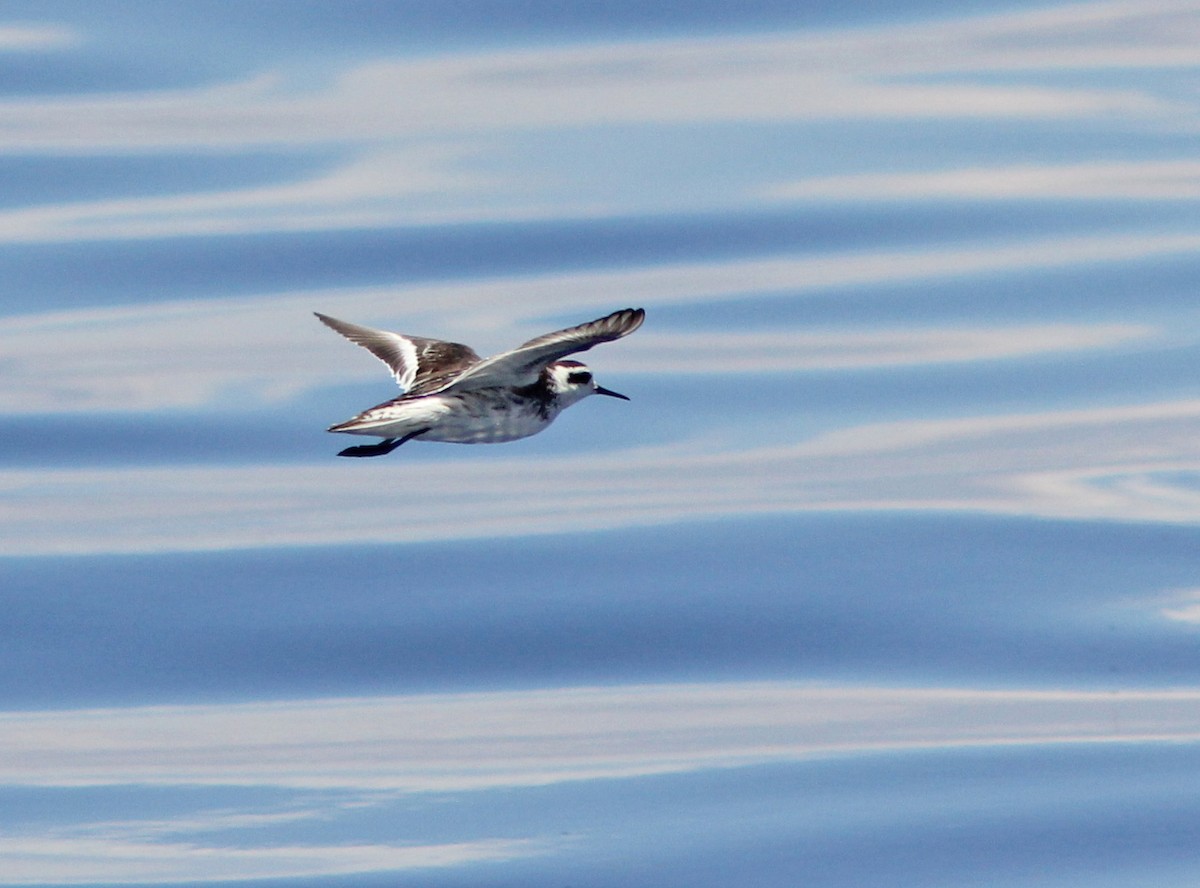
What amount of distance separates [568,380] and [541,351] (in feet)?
4.45

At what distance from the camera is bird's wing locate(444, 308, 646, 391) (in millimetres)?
8836

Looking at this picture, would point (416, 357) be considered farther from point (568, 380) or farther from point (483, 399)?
point (483, 399)

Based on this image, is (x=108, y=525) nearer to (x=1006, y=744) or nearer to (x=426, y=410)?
(x=426, y=410)

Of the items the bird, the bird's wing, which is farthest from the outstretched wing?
Answer: the bird's wing

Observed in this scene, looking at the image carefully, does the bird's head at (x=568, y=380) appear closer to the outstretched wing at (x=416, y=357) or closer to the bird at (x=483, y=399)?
the bird at (x=483, y=399)

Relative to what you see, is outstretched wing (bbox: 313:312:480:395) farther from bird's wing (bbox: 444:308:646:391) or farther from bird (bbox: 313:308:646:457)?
bird's wing (bbox: 444:308:646:391)

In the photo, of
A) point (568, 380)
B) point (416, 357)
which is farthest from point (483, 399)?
point (416, 357)

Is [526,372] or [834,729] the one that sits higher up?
[526,372]

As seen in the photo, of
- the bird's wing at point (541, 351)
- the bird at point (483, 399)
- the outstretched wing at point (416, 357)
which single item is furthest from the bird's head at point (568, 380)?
the outstretched wing at point (416, 357)

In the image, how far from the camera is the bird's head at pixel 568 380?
10.5 m

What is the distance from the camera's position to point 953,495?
14.3m

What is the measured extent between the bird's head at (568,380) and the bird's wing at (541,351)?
0.27 meters

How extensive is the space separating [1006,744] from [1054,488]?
314cm

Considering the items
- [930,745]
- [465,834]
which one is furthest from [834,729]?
[465,834]
